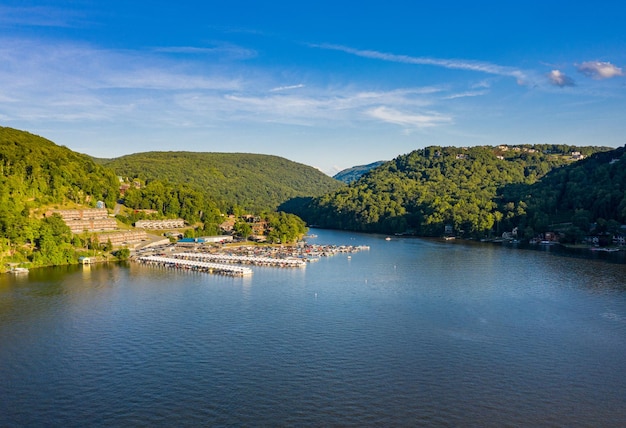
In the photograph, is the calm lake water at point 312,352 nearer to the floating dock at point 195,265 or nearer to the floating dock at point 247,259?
the floating dock at point 195,265

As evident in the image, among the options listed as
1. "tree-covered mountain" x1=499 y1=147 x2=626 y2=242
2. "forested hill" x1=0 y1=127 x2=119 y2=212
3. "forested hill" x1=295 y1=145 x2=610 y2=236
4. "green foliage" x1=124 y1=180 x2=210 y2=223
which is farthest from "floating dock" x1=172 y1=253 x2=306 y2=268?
"forested hill" x1=295 y1=145 x2=610 y2=236

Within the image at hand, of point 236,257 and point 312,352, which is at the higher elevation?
point 236,257

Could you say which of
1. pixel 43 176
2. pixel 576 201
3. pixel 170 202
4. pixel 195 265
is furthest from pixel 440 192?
pixel 43 176

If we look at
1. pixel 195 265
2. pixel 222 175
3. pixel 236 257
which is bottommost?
pixel 195 265

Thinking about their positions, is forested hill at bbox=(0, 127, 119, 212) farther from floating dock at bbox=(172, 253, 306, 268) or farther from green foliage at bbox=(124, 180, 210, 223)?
floating dock at bbox=(172, 253, 306, 268)

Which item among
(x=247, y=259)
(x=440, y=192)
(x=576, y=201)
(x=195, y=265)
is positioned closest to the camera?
(x=195, y=265)

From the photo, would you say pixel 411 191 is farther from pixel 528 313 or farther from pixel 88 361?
pixel 88 361

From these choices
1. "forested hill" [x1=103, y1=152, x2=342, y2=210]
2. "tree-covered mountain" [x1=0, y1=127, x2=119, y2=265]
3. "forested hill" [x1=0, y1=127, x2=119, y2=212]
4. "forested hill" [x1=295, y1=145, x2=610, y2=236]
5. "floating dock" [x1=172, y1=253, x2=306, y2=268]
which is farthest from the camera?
"forested hill" [x1=103, y1=152, x2=342, y2=210]

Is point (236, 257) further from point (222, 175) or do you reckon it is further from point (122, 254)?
point (222, 175)

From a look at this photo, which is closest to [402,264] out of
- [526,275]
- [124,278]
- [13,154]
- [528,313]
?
[526,275]
